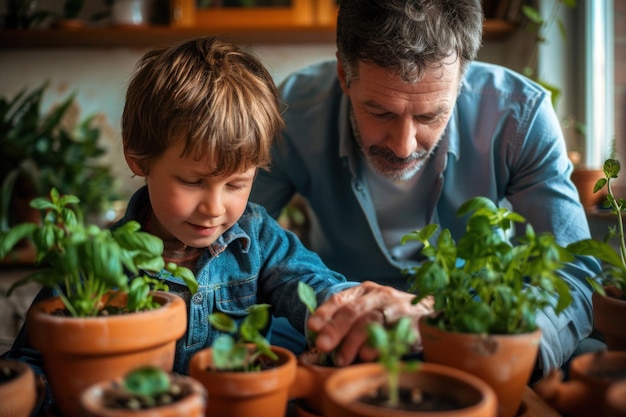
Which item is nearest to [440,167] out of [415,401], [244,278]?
[244,278]

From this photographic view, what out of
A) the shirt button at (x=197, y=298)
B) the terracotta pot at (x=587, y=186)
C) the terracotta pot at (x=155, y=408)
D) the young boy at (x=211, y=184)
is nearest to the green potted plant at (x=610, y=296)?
the young boy at (x=211, y=184)

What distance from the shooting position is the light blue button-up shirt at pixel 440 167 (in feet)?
5.26

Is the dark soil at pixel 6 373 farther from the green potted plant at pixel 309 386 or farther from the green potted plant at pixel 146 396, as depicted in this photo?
the green potted plant at pixel 309 386

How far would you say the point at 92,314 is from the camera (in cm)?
81

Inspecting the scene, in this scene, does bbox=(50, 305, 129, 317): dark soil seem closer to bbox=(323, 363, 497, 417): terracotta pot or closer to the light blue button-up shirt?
bbox=(323, 363, 497, 417): terracotta pot

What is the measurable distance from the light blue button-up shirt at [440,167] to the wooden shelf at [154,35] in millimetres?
1414

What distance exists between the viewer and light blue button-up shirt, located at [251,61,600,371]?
1.60 metres

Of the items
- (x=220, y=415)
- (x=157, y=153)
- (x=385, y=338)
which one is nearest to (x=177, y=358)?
(x=157, y=153)

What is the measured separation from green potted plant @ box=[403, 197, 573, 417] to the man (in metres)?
0.37

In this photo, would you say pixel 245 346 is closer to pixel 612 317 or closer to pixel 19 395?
pixel 19 395

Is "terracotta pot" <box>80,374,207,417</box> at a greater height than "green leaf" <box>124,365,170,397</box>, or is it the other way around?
"green leaf" <box>124,365,170,397</box>

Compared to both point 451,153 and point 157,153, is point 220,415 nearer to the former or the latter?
point 157,153

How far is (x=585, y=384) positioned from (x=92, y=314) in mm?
564

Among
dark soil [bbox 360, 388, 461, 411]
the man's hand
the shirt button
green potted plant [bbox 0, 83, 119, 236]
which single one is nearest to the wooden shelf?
green potted plant [bbox 0, 83, 119, 236]
